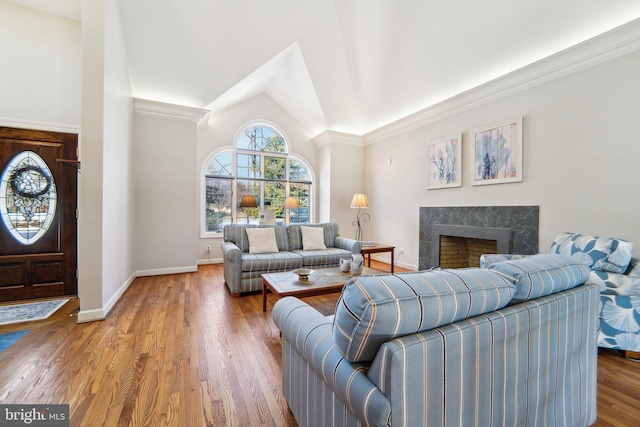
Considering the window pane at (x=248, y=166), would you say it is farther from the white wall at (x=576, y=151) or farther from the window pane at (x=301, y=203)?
the white wall at (x=576, y=151)

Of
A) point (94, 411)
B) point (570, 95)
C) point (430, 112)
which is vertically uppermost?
point (430, 112)

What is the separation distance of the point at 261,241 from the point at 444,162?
3.12 metres

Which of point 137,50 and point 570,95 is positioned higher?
point 137,50

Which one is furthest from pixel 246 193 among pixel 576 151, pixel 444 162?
pixel 576 151

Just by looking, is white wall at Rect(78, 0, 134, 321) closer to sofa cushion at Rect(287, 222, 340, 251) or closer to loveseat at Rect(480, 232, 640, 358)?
sofa cushion at Rect(287, 222, 340, 251)

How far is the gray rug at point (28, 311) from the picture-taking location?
2.56m

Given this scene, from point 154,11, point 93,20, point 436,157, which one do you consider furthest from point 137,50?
point 436,157

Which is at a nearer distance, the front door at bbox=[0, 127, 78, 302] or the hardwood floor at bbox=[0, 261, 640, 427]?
the hardwood floor at bbox=[0, 261, 640, 427]

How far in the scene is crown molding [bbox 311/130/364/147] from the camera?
5.78 m

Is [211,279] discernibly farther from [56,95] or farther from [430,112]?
[430,112]

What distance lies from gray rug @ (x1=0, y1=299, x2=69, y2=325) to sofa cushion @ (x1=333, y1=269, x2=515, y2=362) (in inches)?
136

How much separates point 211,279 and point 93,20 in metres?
3.37

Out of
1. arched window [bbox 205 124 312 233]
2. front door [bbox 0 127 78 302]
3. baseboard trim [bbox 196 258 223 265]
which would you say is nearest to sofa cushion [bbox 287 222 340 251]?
arched window [bbox 205 124 312 233]

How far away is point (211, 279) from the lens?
4121mm
